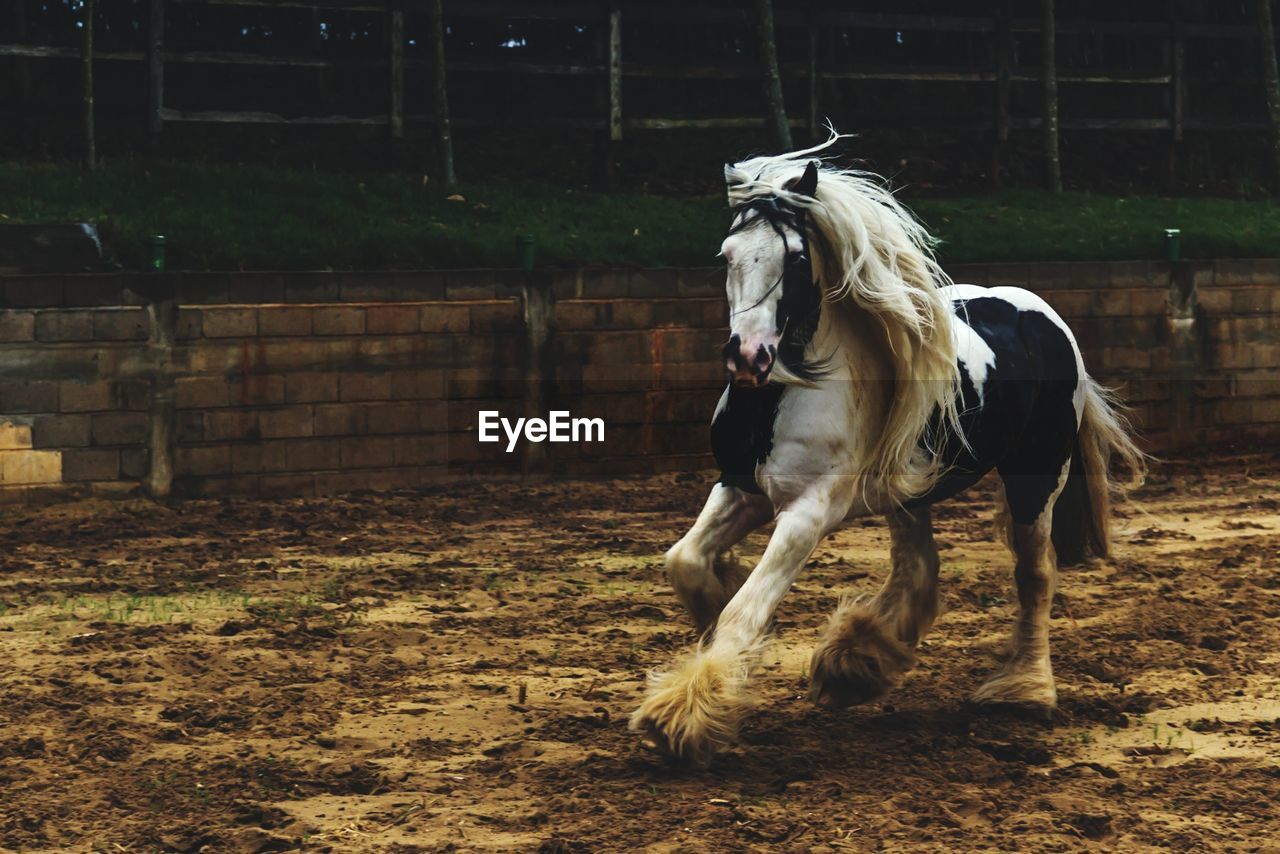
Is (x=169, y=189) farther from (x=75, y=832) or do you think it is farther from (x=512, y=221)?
(x=75, y=832)

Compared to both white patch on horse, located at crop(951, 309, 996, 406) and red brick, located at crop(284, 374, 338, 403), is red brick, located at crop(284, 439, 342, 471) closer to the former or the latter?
red brick, located at crop(284, 374, 338, 403)

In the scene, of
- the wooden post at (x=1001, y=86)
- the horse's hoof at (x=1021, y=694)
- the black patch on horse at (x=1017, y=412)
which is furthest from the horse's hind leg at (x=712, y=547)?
the wooden post at (x=1001, y=86)

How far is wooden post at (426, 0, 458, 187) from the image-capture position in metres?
13.3

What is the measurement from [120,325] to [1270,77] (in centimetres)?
1239

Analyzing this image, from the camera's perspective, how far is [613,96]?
1431 cm

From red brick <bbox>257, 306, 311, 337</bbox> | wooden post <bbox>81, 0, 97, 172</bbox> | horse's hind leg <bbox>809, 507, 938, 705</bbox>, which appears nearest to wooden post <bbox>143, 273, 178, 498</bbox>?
red brick <bbox>257, 306, 311, 337</bbox>

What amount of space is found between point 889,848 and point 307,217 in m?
8.39

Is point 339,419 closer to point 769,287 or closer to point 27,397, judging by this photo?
point 27,397

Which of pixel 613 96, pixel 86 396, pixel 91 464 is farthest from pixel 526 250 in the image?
pixel 613 96

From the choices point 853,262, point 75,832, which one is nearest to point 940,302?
point 853,262

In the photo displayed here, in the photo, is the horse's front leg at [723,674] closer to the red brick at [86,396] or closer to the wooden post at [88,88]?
the red brick at [86,396]

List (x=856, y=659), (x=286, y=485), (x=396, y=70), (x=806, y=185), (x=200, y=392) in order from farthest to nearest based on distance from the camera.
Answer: (x=396, y=70), (x=286, y=485), (x=200, y=392), (x=856, y=659), (x=806, y=185)

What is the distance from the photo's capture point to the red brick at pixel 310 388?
33.2 feet

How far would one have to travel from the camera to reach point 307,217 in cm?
1178
